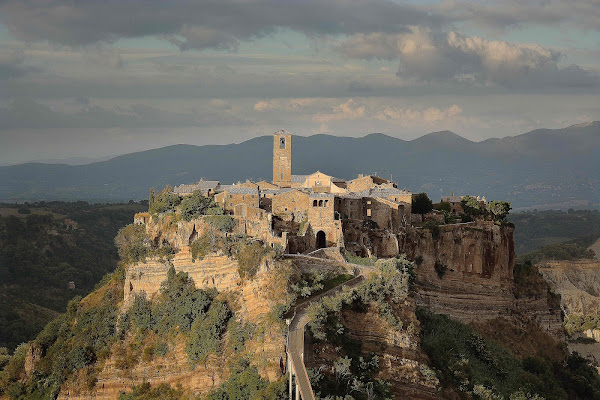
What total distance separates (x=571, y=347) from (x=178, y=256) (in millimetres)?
47826

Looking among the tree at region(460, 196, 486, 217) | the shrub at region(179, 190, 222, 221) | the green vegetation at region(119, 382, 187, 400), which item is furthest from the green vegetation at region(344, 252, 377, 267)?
the tree at region(460, 196, 486, 217)

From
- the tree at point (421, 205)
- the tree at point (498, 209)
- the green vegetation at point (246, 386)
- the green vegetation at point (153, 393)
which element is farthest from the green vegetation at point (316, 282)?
the tree at point (498, 209)

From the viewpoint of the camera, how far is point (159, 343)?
4003cm

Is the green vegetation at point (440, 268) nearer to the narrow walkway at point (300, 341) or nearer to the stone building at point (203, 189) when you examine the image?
the narrow walkway at point (300, 341)

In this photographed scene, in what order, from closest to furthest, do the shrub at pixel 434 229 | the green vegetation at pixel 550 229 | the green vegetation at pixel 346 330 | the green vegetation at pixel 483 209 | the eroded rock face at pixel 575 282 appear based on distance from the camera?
the green vegetation at pixel 346 330 < the shrub at pixel 434 229 < the green vegetation at pixel 483 209 < the eroded rock face at pixel 575 282 < the green vegetation at pixel 550 229

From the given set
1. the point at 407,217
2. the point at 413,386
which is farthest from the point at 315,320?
the point at 407,217

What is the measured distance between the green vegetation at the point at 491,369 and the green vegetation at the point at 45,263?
3972 cm

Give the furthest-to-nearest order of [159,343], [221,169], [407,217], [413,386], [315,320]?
1. [221,169]
2. [407,217]
3. [159,343]
4. [413,386]
5. [315,320]

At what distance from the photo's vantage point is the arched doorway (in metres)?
42.2

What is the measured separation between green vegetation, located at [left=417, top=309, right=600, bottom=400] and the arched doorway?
6540mm

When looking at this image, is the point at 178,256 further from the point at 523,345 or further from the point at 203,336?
the point at 523,345

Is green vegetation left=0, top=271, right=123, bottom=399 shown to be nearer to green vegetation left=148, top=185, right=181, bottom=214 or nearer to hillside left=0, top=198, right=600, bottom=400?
hillside left=0, top=198, right=600, bottom=400

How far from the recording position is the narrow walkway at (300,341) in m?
26.9

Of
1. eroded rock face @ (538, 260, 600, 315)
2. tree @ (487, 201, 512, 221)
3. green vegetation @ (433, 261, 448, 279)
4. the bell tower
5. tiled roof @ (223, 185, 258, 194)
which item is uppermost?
the bell tower
